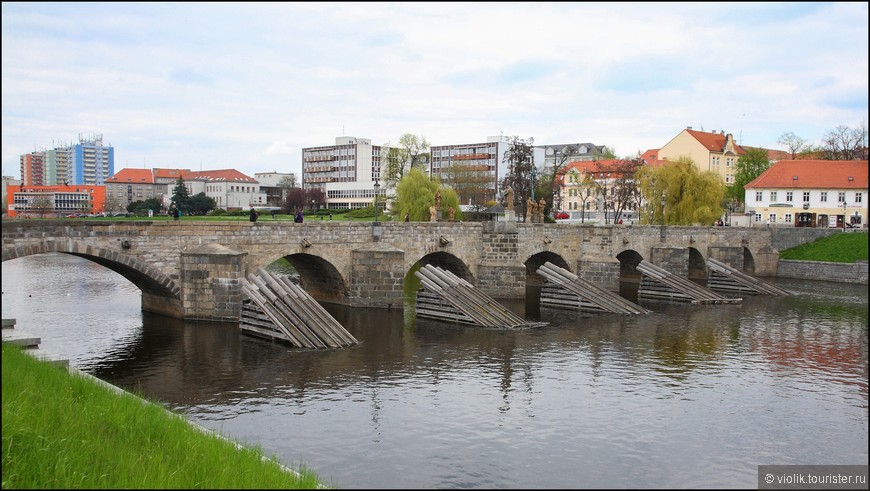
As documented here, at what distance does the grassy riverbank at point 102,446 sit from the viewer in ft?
23.6

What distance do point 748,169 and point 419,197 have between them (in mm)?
35517

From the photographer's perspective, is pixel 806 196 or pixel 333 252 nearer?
pixel 333 252

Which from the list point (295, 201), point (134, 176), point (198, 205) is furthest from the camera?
point (134, 176)

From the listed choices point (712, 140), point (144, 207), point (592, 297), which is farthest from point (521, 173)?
point (144, 207)

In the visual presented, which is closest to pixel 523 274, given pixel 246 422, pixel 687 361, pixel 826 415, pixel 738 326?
pixel 738 326

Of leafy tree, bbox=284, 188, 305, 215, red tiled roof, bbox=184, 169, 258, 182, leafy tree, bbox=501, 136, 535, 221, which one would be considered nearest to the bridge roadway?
leafy tree, bbox=501, 136, 535, 221

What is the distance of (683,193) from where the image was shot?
49.1 m

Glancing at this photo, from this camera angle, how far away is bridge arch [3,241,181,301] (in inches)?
819

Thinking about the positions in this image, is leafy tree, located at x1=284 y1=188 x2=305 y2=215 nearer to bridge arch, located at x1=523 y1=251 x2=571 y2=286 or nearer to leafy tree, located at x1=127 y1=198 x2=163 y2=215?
leafy tree, located at x1=127 y1=198 x2=163 y2=215

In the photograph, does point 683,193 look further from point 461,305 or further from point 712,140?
point 712,140

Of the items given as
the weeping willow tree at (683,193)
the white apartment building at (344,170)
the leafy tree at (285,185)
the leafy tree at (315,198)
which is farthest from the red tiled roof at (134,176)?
the weeping willow tree at (683,193)

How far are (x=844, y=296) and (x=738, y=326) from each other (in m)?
13.3

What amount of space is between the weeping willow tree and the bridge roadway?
20.4ft

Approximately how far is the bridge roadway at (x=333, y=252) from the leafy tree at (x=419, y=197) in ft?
49.0
